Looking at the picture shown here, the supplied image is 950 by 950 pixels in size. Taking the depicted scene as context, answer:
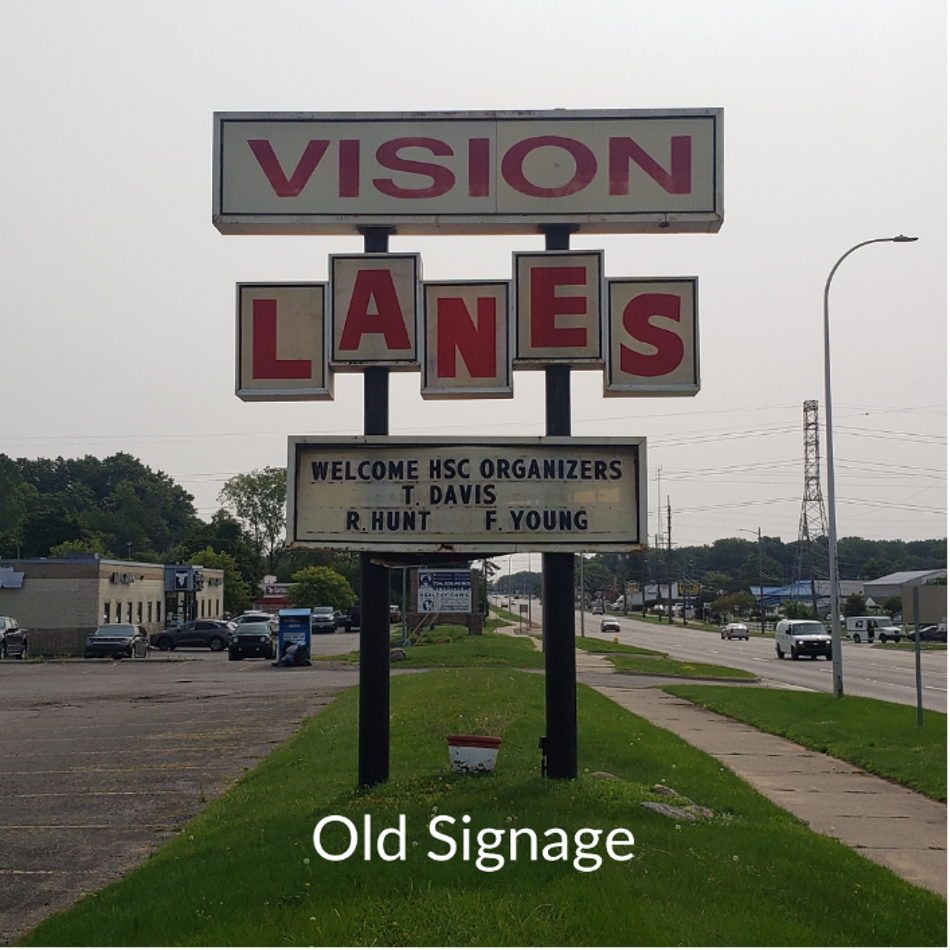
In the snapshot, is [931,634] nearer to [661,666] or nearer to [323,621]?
[661,666]

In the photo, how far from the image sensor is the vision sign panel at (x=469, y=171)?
35.1 ft

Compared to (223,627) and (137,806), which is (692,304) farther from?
(223,627)

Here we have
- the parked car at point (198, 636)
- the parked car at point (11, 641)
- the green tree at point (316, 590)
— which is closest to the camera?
the parked car at point (11, 641)

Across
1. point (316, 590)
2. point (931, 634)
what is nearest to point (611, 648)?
point (931, 634)

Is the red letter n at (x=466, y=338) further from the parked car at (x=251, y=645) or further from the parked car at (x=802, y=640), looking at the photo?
the parked car at (x=802, y=640)

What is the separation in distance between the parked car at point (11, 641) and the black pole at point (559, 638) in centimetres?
3941

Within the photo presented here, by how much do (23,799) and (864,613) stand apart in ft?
259

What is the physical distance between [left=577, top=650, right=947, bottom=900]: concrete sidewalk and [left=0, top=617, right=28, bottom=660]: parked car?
31328mm

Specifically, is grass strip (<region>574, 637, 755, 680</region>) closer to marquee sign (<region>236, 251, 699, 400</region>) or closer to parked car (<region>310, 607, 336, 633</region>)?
parked car (<region>310, 607, 336, 633</region>)

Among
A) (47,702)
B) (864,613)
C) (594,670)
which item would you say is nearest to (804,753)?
(47,702)

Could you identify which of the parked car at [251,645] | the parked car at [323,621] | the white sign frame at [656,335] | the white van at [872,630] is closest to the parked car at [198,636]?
the parked car at [251,645]

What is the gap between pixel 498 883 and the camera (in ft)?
22.3

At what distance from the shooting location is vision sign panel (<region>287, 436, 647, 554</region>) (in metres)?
→ 10.1

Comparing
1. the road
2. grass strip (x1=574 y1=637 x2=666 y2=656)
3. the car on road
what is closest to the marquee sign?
the road
